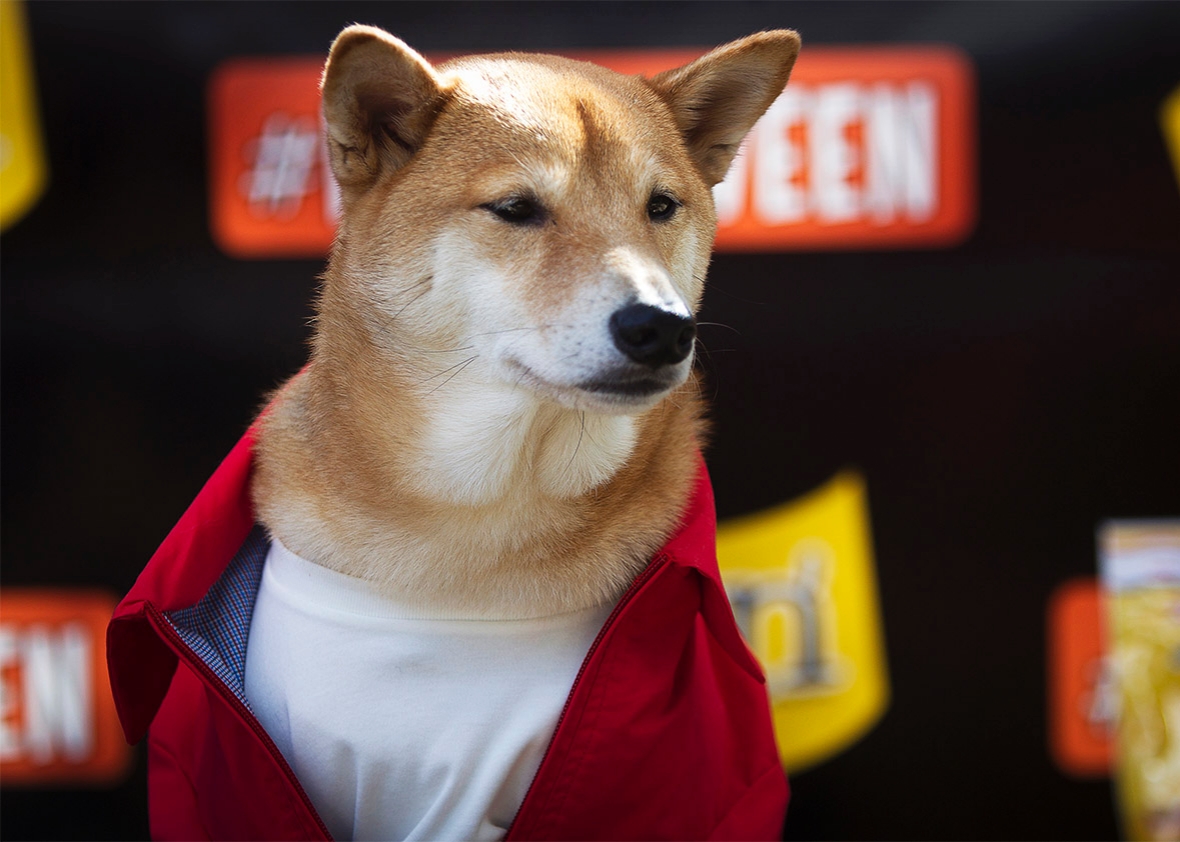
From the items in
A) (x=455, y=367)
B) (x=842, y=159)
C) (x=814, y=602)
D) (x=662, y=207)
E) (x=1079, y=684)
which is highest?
(x=662, y=207)

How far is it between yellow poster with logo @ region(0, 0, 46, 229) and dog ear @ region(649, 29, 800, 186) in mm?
1713

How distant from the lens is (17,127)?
2.65m

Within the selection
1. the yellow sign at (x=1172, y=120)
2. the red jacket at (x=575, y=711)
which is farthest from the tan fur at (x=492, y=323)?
the yellow sign at (x=1172, y=120)

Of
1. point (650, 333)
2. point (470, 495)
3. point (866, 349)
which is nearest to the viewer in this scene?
point (650, 333)

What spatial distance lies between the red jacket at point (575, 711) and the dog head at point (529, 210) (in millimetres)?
376

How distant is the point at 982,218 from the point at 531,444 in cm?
156

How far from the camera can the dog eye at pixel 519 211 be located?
5.48ft

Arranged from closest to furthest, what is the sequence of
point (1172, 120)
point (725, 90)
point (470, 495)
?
point (470, 495) < point (725, 90) < point (1172, 120)

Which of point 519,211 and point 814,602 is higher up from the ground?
point 519,211

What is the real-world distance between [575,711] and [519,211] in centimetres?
80


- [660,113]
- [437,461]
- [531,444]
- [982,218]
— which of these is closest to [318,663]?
[437,461]

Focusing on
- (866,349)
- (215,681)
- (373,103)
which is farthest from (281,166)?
(866,349)

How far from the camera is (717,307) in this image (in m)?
2.72

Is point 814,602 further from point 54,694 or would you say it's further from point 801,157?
point 54,694
